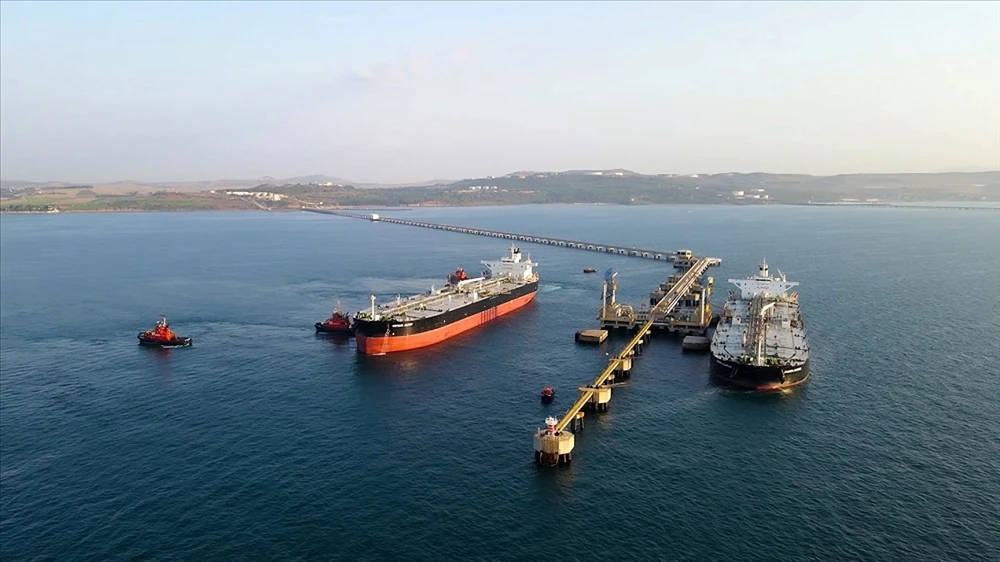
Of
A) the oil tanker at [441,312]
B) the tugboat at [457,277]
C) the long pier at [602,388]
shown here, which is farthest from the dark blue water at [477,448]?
the tugboat at [457,277]

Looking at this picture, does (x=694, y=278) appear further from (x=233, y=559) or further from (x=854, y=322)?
(x=233, y=559)

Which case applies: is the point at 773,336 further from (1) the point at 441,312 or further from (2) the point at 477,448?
(2) the point at 477,448

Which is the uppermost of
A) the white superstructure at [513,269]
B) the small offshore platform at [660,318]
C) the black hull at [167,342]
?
the white superstructure at [513,269]

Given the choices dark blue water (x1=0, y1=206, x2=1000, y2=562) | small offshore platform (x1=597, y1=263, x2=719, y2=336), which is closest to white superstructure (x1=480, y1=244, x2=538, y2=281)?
dark blue water (x1=0, y1=206, x2=1000, y2=562)

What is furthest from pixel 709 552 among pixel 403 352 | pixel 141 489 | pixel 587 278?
pixel 587 278

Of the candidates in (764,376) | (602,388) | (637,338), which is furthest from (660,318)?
(602,388)

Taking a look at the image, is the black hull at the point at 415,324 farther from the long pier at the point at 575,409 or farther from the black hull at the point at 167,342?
the long pier at the point at 575,409

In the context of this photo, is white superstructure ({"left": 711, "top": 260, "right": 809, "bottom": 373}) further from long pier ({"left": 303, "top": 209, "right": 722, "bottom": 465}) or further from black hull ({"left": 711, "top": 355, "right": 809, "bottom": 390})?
long pier ({"left": 303, "top": 209, "right": 722, "bottom": 465})
